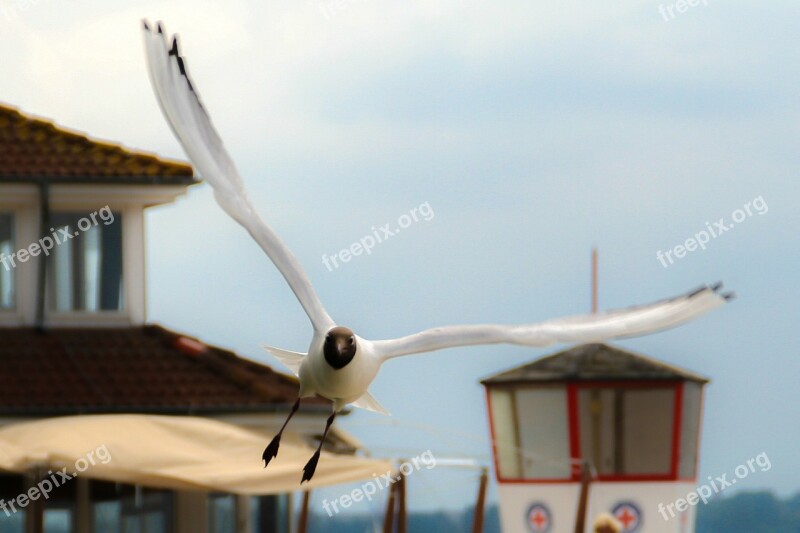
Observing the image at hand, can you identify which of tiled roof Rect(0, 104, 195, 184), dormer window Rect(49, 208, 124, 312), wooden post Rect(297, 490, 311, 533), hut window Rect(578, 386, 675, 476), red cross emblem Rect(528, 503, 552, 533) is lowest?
red cross emblem Rect(528, 503, 552, 533)

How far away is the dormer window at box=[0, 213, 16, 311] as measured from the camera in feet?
62.0

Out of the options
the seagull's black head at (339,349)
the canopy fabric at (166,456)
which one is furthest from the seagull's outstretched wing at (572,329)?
the canopy fabric at (166,456)

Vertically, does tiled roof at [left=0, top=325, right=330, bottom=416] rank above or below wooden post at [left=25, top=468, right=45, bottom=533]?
above

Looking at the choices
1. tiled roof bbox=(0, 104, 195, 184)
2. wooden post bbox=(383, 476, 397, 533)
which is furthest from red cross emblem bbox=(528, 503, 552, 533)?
wooden post bbox=(383, 476, 397, 533)

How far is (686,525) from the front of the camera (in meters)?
25.9

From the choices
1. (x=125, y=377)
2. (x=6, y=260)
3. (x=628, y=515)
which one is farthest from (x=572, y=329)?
(x=628, y=515)

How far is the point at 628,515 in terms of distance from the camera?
2506 cm

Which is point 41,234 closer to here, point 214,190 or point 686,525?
point 214,190

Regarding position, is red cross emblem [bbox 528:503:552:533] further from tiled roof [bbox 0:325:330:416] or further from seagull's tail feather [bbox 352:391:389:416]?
seagull's tail feather [bbox 352:391:389:416]

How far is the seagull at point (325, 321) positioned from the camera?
9.58 m

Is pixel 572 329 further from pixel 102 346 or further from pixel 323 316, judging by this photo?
pixel 102 346

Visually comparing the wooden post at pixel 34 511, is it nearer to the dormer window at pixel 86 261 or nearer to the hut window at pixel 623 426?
the dormer window at pixel 86 261

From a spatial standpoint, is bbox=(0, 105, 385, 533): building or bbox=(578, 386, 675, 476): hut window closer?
bbox=(0, 105, 385, 533): building

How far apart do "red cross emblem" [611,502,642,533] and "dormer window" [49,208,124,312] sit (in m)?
8.28
